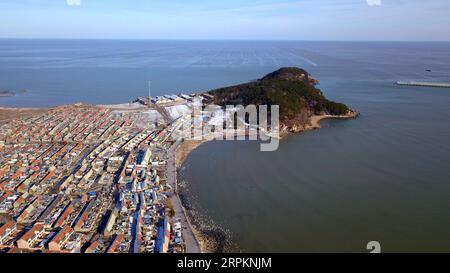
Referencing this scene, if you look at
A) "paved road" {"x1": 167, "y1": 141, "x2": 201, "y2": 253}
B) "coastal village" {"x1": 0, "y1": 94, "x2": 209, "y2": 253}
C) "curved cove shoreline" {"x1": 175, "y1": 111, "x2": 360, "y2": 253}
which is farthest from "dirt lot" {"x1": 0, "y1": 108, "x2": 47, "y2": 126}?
"curved cove shoreline" {"x1": 175, "y1": 111, "x2": 360, "y2": 253}

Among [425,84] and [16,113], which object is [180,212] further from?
[425,84]

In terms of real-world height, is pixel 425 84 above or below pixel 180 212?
above

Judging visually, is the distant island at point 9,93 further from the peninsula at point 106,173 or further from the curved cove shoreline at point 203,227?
the curved cove shoreline at point 203,227

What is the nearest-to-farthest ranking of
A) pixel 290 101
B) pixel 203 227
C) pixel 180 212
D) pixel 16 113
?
pixel 203 227 < pixel 180 212 < pixel 290 101 < pixel 16 113

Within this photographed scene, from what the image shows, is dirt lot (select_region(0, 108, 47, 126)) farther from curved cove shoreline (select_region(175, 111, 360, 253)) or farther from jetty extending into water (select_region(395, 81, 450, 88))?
jetty extending into water (select_region(395, 81, 450, 88))

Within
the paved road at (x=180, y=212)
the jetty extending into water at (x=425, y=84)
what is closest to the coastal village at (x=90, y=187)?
the paved road at (x=180, y=212)

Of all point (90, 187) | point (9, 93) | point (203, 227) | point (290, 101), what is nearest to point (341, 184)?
point (203, 227)
